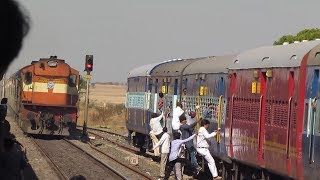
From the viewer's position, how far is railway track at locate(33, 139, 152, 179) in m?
18.6

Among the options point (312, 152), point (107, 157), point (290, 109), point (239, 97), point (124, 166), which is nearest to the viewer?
point (312, 152)


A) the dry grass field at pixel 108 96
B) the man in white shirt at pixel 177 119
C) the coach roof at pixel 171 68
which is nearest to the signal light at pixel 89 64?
the coach roof at pixel 171 68

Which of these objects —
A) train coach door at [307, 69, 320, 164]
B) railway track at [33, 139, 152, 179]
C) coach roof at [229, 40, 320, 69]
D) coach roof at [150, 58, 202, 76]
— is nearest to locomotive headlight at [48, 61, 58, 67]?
railway track at [33, 139, 152, 179]

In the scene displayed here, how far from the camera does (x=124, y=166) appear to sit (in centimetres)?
2128

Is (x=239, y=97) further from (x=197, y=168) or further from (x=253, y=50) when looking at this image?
(x=197, y=168)

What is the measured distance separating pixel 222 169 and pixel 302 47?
6.14 metres

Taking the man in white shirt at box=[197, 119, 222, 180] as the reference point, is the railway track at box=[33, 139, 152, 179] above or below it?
below

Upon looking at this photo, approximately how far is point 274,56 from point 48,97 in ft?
70.4

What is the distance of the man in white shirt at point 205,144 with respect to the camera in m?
14.8

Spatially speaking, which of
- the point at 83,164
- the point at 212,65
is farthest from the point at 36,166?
the point at 212,65

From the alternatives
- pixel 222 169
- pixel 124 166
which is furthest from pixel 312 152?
pixel 124 166

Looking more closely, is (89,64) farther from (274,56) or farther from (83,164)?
(274,56)

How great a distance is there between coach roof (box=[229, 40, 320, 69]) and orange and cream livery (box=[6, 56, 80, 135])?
18048 mm

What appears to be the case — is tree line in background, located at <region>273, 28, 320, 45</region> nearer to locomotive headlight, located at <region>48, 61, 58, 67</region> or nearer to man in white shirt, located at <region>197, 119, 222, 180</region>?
locomotive headlight, located at <region>48, 61, 58, 67</region>
